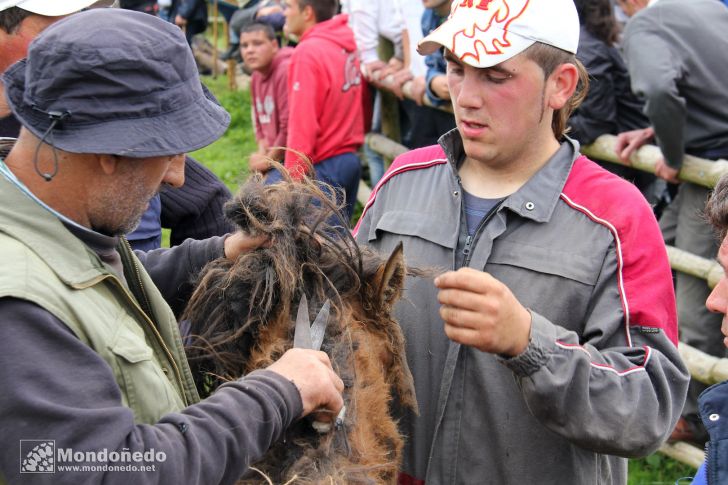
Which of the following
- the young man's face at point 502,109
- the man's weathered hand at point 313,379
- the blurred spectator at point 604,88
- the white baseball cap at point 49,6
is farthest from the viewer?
the blurred spectator at point 604,88

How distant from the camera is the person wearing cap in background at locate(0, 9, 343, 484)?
60.4 inches

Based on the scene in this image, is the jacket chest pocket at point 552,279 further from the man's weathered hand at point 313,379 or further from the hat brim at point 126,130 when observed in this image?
the hat brim at point 126,130

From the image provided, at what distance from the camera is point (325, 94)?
6.52 meters

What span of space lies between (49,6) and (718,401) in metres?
2.61

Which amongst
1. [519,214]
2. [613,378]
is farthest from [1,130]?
[613,378]

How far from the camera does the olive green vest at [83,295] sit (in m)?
1.61

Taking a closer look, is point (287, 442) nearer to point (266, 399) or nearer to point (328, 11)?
point (266, 399)

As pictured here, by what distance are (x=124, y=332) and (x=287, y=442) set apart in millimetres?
482

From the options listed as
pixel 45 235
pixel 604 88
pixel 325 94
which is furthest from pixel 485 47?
pixel 325 94

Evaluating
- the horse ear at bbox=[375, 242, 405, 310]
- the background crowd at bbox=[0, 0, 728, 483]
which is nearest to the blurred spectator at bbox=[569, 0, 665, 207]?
the background crowd at bbox=[0, 0, 728, 483]

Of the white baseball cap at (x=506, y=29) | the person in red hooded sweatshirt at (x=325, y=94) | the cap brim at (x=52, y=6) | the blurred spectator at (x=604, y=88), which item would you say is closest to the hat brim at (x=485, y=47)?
the white baseball cap at (x=506, y=29)

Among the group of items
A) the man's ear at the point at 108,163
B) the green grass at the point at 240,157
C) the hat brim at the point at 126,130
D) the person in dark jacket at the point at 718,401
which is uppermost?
the hat brim at the point at 126,130

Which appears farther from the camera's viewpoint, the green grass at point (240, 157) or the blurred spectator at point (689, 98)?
the green grass at point (240, 157)

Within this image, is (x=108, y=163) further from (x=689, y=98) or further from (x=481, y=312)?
(x=689, y=98)
